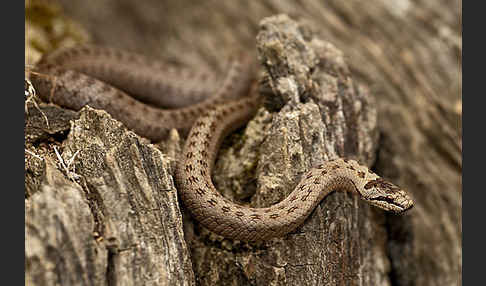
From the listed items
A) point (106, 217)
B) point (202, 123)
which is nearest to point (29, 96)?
point (106, 217)

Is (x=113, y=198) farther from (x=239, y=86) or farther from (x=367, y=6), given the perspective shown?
(x=367, y=6)

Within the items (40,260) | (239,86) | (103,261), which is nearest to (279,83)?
(239,86)

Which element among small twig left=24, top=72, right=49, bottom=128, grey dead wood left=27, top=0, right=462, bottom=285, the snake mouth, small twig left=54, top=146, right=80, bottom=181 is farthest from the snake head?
small twig left=24, top=72, right=49, bottom=128

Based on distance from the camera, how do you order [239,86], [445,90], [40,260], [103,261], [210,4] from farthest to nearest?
[210,4] < [445,90] < [239,86] < [103,261] < [40,260]

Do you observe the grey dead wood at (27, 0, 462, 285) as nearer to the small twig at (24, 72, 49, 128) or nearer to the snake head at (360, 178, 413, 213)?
the snake head at (360, 178, 413, 213)

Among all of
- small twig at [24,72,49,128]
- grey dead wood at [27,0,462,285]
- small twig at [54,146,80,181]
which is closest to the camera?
small twig at [54,146,80,181]

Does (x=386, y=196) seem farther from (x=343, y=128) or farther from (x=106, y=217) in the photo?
(x=106, y=217)

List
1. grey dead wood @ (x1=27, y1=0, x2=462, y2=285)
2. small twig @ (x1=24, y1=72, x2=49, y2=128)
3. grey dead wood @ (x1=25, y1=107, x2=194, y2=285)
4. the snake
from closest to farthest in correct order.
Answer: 1. grey dead wood @ (x1=25, y1=107, x2=194, y2=285)
2. the snake
3. small twig @ (x1=24, y1=72, x2=49, y2=128)
4. grey dead wood @ (x1=27, y1=0, x2=462, y2=285)
